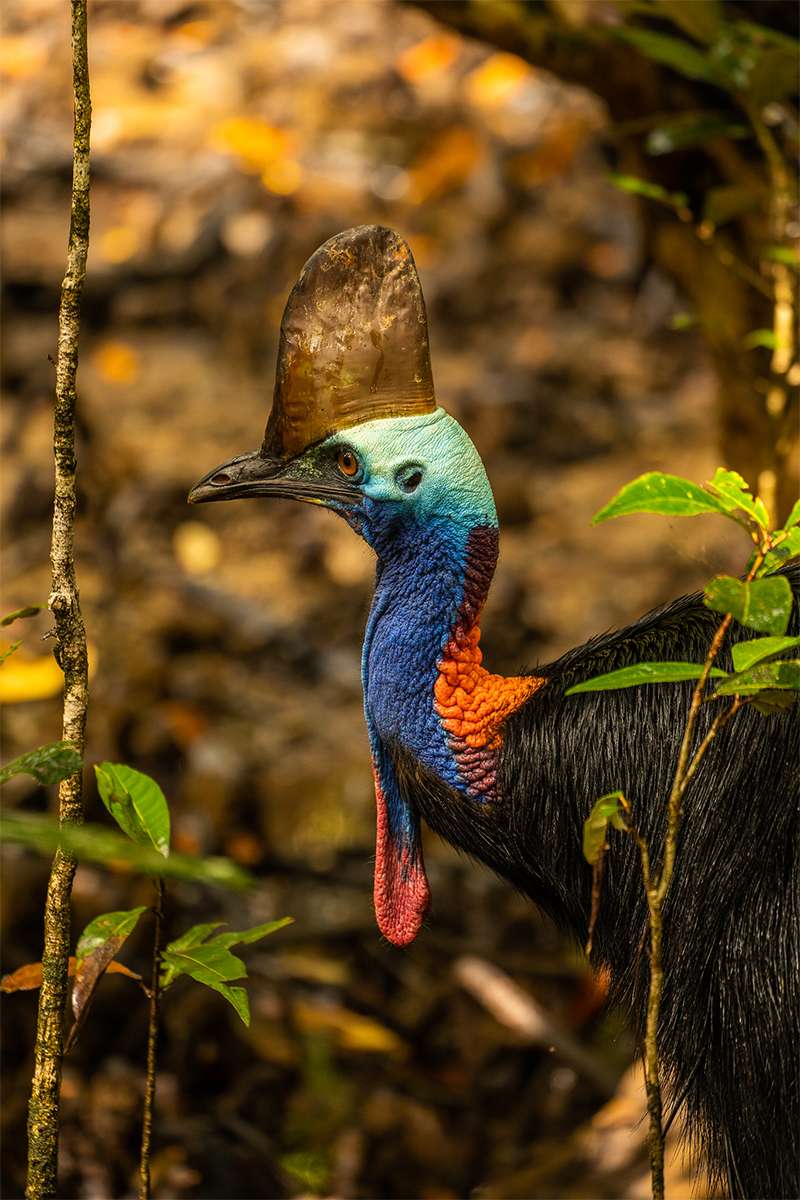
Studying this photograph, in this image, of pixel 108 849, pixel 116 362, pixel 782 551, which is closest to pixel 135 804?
pixel 108 849

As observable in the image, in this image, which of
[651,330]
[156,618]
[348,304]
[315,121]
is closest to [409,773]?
[348,304]

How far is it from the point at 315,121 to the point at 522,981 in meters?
3.73

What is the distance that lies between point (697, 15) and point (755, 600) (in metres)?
1.47

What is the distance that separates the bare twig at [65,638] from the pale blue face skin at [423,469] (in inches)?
16.4

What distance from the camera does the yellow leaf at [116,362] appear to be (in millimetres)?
5105

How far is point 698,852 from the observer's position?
1820 mm

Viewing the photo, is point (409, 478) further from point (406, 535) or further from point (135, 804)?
point (135, 804)

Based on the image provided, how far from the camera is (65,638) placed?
166 centimetres

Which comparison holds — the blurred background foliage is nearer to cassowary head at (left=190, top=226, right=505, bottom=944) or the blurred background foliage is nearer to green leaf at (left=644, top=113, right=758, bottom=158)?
green leaf at (left=644, top=113, right=758, bottom=158)

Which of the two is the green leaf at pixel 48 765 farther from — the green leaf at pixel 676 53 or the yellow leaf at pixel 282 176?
the yellow leaf at pixel 282 176

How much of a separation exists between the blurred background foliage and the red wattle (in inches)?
29.7

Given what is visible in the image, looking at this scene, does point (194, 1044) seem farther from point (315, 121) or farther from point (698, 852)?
point (315, 121)

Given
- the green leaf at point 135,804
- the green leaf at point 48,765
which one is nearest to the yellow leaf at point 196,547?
the green leaf at point 135,804

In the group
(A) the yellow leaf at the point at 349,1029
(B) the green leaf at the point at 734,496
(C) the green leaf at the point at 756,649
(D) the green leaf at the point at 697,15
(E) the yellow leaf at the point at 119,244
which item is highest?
(D) the green leaf at the point at 697,15
